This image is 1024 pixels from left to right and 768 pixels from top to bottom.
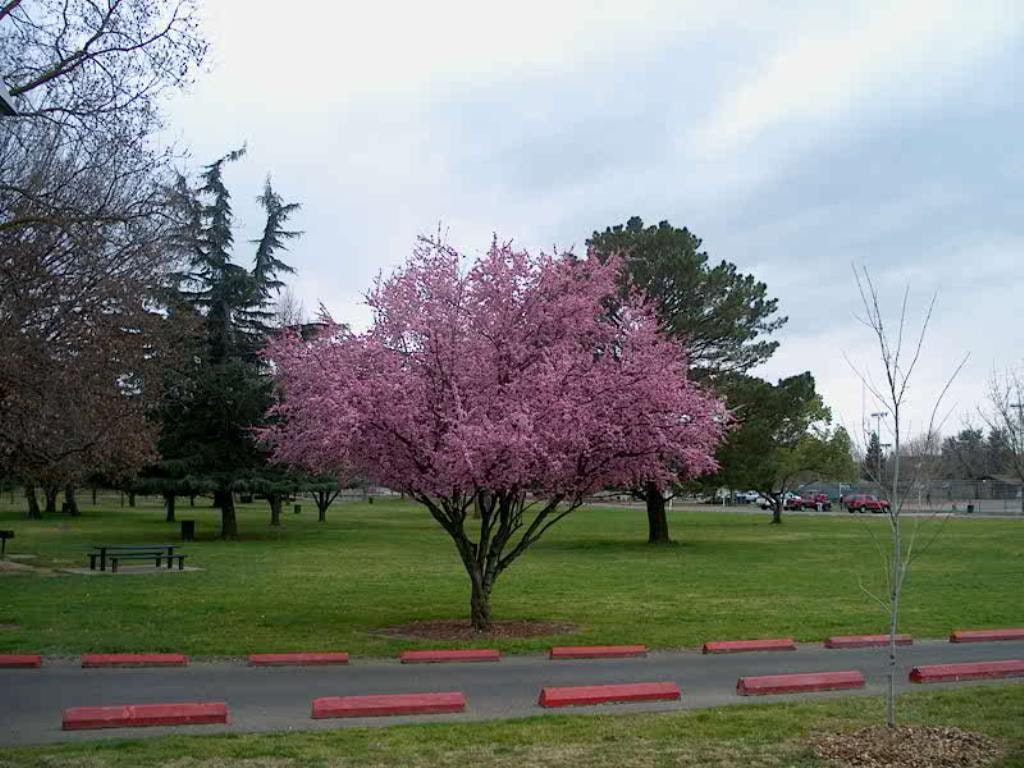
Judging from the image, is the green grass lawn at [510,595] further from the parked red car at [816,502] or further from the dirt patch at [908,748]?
the parked red car at [816,502]

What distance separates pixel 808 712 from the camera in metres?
8.72

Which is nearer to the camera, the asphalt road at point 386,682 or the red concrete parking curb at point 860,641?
the asphalt road at point 386,682

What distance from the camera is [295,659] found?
11.3m

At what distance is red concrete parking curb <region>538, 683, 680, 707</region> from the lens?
359 inches

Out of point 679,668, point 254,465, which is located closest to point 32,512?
point 254,465

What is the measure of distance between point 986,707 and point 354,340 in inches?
359

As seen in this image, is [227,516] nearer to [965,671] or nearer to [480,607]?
[480,607]

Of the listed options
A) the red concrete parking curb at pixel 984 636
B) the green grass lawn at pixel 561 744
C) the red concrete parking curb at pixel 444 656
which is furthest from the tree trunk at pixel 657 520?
the green grass lawn at pixel 561 744

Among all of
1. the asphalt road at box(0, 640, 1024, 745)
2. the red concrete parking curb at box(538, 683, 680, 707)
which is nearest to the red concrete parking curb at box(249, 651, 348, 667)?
the asphalt road at box(0, 640, 1024, 745)

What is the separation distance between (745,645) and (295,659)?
219 inches

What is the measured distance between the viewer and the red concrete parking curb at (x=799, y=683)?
9805 millimetres

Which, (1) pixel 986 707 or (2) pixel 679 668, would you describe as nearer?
(1) pixel 986 707

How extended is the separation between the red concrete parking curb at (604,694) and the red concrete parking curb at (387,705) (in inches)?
33.2

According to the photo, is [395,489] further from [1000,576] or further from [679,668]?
[1000,576]
